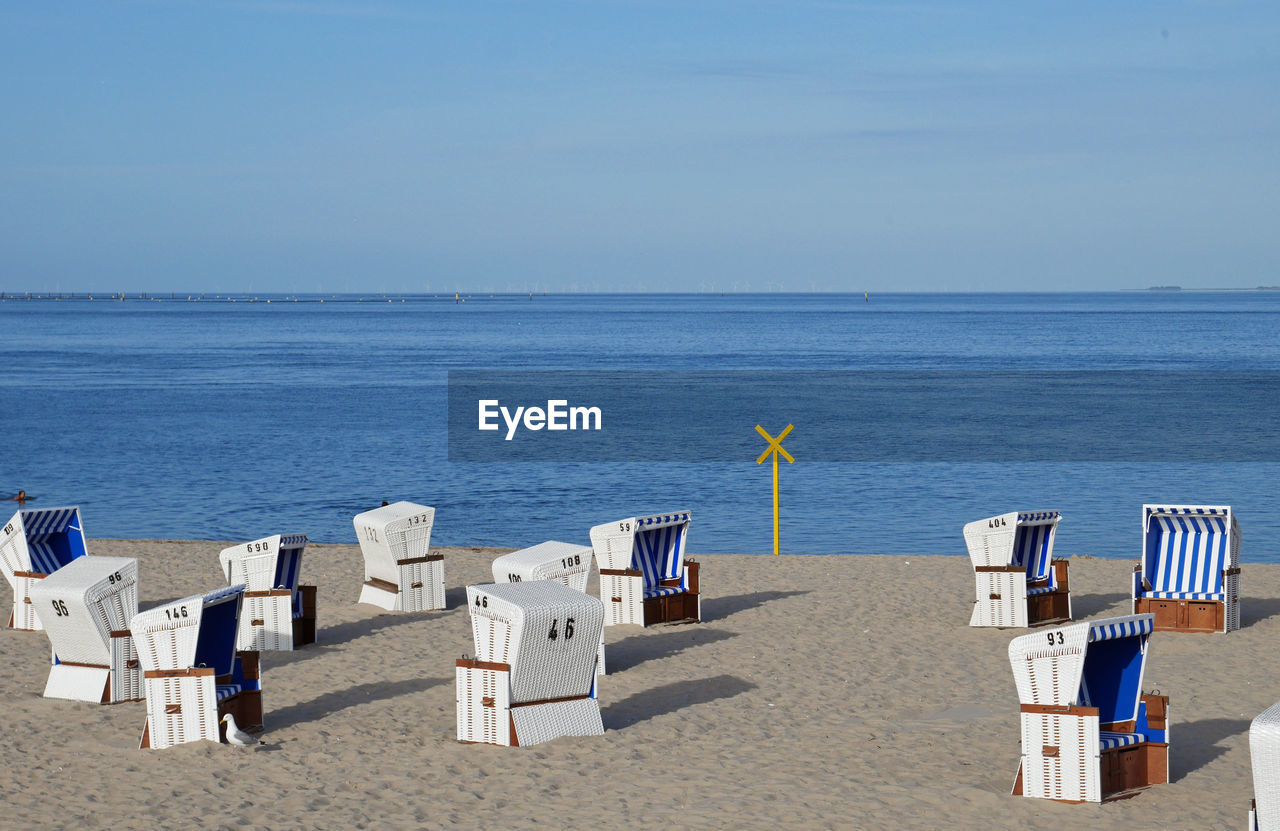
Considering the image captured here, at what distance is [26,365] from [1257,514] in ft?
281

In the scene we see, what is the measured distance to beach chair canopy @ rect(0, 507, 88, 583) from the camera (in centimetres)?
1488

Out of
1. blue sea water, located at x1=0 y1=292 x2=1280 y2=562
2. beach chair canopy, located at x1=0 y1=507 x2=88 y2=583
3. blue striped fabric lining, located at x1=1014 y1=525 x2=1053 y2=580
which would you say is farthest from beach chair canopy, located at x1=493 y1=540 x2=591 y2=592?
blue sea water, located at x1=0 y1=292 x2=1280 y2=562

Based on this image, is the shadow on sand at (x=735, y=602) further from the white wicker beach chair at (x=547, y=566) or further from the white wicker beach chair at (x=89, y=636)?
the white wicker beach chair at (x=89, y=636)

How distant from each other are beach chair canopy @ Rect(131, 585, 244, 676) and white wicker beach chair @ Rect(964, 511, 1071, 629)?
8.00 meters

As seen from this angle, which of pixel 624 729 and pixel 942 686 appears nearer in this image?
pixel 624 729

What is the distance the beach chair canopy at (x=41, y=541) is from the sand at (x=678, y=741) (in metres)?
0.98

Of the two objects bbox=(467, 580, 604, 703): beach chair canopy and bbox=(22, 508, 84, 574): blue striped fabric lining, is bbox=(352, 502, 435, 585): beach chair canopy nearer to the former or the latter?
bbox=(22, 508, 84, 574): blue striped fabric lining

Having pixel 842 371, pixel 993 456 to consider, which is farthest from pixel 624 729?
pixel 842 371

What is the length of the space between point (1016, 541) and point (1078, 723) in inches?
251

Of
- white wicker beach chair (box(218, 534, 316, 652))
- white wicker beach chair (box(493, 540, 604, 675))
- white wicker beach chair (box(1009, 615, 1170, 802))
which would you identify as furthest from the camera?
white wicker beach chair (box(218, 534, 316, 652))

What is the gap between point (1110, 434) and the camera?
5066 cm

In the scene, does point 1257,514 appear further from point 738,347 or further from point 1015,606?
point 738,347

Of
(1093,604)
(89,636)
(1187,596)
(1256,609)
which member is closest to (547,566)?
(89,636)

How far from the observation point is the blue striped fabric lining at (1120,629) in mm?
8555
